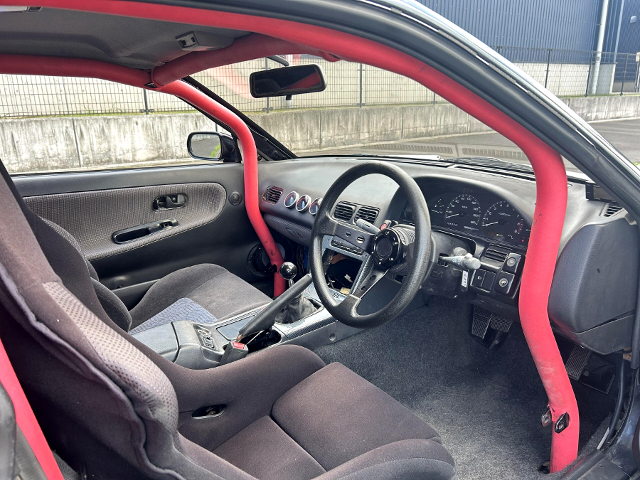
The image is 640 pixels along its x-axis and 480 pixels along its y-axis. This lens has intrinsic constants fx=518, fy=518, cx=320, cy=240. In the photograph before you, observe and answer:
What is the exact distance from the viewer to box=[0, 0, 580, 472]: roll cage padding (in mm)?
734

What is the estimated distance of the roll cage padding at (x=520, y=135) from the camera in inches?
28.9

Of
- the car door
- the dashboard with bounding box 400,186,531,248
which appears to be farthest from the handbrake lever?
the car door

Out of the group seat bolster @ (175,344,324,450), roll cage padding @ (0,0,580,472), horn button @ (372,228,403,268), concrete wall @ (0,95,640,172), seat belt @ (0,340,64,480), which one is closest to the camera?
seat belt @ (0,340,64,480)

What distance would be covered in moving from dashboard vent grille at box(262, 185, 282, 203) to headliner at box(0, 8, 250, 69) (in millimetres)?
1177

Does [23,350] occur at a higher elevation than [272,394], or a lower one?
higher

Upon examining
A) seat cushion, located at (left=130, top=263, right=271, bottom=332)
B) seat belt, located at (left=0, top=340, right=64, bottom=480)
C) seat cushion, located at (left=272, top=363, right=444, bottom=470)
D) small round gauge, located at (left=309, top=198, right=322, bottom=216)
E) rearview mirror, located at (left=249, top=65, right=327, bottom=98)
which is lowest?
seat cushion, located at (left=130, top=263, right=271, bottom=332)

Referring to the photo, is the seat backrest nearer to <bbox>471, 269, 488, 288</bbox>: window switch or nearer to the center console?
the center console

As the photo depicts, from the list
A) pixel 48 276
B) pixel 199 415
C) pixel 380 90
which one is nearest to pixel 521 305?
pixel 199 415

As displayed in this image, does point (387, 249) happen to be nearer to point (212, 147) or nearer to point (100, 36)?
point (100, 36)

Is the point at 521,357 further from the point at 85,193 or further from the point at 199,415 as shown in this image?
the point at 85,193

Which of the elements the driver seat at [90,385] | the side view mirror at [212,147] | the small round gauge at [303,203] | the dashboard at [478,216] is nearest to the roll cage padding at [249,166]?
the side view mirror at [212,147]

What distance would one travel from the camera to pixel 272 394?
1551mm

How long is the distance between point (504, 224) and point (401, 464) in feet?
3.29

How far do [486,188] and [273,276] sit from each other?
4.94 feet
